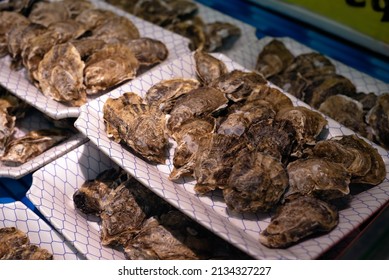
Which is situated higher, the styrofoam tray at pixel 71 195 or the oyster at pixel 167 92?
the oyster at pixel 167 92

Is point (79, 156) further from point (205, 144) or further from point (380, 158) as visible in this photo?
point (380, 158)

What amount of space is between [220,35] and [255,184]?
1216 mm

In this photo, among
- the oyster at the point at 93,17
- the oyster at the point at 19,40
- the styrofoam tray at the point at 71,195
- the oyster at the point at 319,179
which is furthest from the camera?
the oyster at the point at 93,17

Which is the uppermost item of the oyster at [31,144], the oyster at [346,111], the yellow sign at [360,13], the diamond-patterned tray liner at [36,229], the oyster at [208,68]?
the yellow sign at [360,13]

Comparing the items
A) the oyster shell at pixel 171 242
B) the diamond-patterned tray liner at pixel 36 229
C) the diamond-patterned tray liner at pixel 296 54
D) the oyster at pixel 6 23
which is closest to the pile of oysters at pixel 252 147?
the oyster shell at pixel 171 242

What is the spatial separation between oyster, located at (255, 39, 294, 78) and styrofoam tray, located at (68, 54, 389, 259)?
1.95 feet

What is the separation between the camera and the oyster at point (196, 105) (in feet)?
4.76

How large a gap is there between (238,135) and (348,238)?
410 millimetres

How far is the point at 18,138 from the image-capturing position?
1.79 metres

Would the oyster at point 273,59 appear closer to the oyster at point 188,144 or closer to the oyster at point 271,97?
the oyster at point 271,97

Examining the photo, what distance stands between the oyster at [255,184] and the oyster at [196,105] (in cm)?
28

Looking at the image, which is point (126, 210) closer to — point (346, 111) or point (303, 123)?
point (303, 123)

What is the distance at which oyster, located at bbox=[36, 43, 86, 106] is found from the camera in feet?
5.42
